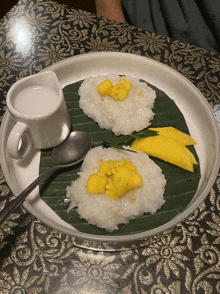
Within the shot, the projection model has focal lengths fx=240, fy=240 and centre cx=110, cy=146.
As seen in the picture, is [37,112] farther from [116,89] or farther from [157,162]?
[157,162]

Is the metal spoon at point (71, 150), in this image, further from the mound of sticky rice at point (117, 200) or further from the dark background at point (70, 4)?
the dark background at point (70, 4)

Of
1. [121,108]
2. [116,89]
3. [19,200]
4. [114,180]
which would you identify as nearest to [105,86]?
[116,89]

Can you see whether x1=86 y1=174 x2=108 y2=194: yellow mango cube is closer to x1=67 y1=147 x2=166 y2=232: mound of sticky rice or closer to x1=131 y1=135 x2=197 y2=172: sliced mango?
x1=67 y1=147 x2=166 y2=232: mound of sticky rice

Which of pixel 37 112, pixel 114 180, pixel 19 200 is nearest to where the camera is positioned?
pixel 19 200

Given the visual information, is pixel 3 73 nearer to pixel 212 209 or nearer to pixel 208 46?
pixel 212 209

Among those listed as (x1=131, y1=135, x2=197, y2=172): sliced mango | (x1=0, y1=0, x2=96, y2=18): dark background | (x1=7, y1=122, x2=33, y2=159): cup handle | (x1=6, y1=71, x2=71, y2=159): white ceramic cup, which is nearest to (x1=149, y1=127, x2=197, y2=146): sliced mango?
(x1=131, y1=135, x2=197, y2=172): sliced mango

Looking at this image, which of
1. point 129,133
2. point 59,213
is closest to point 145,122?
point 129,133
